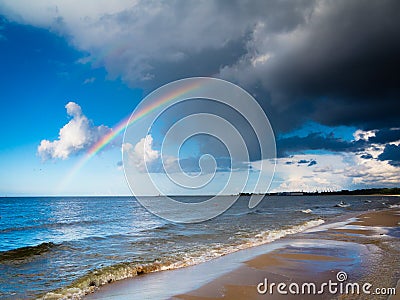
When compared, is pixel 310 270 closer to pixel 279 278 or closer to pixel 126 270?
pixel 279 278

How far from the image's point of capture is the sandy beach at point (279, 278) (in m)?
7.85

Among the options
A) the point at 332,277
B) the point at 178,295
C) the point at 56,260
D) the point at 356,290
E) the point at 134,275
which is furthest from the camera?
the point at 56,260

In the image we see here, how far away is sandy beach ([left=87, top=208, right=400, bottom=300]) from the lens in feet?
25.8

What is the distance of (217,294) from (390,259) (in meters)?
7.87

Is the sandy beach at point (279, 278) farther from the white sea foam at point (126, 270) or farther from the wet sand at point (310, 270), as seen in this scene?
the white sea foam at point (126, 270)

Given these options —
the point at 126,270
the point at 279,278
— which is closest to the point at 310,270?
the point at 279,278

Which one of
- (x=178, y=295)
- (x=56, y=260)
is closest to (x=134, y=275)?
(x=178, y=295)

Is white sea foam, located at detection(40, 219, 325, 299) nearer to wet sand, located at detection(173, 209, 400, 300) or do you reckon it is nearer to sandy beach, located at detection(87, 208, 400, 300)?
sandy beach, located at detection(87, 208, 400, 300)

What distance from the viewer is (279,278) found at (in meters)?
9.66

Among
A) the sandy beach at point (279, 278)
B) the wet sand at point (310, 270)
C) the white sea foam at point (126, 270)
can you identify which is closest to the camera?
the sandy beach at point (279, 278)

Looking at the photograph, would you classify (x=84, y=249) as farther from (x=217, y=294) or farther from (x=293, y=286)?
(x=293, y=286)

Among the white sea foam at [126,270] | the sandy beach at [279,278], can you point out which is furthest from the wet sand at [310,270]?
the white sea foam at [126,270]

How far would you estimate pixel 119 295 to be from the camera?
8539mm

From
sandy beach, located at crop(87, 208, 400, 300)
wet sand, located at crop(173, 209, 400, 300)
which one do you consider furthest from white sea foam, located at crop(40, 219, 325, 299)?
wet sand, located at crop(173, 209, 400, 300)
